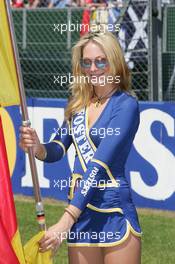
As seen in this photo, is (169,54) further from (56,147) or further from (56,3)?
(56,147)

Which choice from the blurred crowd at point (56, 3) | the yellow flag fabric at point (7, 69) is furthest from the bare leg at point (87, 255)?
the blurred crowd at point (56, 3)

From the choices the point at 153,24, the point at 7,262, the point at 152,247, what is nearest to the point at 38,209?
the point at 7,262

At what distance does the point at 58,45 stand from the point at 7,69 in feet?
30.2

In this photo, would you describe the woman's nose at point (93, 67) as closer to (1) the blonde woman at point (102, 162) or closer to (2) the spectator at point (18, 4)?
(1) the blonde woman at point (102, 162)

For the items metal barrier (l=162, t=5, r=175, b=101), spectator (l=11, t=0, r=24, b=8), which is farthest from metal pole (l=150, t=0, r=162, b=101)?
spectator (l=11, t=0, r=24, b=8)

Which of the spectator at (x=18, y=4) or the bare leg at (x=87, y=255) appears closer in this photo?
the bare leg at (x=87, y=255)

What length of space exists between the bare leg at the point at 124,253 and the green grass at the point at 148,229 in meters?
3.15

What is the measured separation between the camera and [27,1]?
14.2 metres

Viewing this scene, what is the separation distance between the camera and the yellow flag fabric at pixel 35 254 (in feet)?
13.1

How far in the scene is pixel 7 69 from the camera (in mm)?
4168

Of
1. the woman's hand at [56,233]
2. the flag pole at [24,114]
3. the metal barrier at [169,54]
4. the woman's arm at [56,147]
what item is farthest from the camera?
the metal barrier at [169,54]

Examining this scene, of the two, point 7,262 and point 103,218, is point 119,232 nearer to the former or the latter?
point 103,218

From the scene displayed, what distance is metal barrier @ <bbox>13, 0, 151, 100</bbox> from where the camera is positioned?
10.7 metres

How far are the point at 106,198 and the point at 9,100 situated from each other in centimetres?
76
